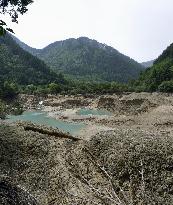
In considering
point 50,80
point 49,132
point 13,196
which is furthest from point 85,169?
point 50,80

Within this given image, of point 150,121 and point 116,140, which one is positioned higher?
point 116,140

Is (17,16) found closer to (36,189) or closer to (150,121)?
(36,189)

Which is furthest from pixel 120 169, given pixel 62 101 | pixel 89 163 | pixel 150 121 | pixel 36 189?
pixel 62 101

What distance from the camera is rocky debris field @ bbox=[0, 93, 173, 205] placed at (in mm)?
10641

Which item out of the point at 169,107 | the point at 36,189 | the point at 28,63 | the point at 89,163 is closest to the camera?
the point at 36,189

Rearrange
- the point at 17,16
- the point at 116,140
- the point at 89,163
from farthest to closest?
the point at 17,16 < the point at 116,140 < the point at 89,163

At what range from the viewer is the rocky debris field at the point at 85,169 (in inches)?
419

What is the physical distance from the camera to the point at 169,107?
4122 centimetres

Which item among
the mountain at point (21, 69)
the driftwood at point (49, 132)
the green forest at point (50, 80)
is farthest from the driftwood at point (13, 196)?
the mountain at point (21, 69)

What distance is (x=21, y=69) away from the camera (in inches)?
4117

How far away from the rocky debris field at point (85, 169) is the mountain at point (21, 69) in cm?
6960

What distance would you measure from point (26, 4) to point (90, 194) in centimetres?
906

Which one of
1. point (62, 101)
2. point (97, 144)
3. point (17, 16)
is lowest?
point (62, 101)

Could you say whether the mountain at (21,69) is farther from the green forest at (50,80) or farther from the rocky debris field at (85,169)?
the rocky debris field at (85,169)
